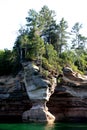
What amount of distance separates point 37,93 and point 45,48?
652cm

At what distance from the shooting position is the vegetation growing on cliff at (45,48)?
4625 centimetres

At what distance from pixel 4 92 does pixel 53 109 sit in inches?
264

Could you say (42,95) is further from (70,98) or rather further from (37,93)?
(70,98)

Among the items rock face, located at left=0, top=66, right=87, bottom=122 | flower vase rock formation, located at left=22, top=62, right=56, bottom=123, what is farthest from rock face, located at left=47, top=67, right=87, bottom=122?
flower vase rock formation, located at left=22, top=62, right=56, bottom=123

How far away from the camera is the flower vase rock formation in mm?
42500

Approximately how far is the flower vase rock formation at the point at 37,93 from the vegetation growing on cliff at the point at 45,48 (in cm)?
147

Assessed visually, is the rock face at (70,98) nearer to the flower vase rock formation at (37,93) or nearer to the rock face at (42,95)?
the rock face at (42,95)

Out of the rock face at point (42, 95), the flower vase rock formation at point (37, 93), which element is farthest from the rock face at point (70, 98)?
the flower vase rock formation at point (37, 93)

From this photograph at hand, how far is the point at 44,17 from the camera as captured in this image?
51875 mm

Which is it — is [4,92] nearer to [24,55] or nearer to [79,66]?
[24,55]

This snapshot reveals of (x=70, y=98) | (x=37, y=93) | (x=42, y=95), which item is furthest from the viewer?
(x=70, y=98)

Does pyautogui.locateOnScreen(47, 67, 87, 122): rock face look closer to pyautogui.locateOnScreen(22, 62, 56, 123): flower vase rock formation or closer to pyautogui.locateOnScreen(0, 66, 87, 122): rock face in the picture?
pyautogui.locateOnScreen(0, 66, 87, 122): rock face

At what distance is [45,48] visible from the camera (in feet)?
154

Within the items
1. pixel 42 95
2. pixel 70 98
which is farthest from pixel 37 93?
pixel 70 98
